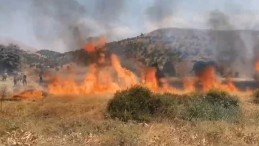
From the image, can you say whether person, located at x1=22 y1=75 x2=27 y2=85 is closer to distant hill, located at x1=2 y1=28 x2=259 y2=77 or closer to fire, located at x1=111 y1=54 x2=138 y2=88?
distant hill, located at x1=2 y1=28 x2=259 y2=77

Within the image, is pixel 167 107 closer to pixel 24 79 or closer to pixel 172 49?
pixel 24 79

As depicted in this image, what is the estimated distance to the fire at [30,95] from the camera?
3859 cm

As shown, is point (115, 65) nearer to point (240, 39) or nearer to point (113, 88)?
point (113, 88)

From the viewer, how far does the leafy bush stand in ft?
81.5

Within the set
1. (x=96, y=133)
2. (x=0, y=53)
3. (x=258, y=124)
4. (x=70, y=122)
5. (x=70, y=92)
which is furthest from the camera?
(x=0, y=53)

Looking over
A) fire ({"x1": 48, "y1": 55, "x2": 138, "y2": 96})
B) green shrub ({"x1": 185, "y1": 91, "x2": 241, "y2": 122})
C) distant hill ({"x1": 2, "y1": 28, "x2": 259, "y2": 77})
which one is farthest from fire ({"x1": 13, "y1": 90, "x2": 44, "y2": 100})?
green shrub ({"x1": 185, "y1": 91, "x2": 241, "y2": 122})

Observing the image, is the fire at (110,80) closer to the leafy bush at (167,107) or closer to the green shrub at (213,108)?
the green shrub at (213,108)

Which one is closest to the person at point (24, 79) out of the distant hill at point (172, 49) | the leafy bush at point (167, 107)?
the distant hill at point (172, 49)

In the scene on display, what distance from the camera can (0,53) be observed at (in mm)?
45438

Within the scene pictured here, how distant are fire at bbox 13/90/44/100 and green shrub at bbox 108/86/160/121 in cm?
1280

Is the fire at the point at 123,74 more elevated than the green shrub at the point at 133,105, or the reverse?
the fire at the point at 123,74

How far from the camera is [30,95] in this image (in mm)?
40188

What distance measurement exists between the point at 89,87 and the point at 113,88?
2351mm

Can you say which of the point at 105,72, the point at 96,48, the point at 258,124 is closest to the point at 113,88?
the point at 105,72
